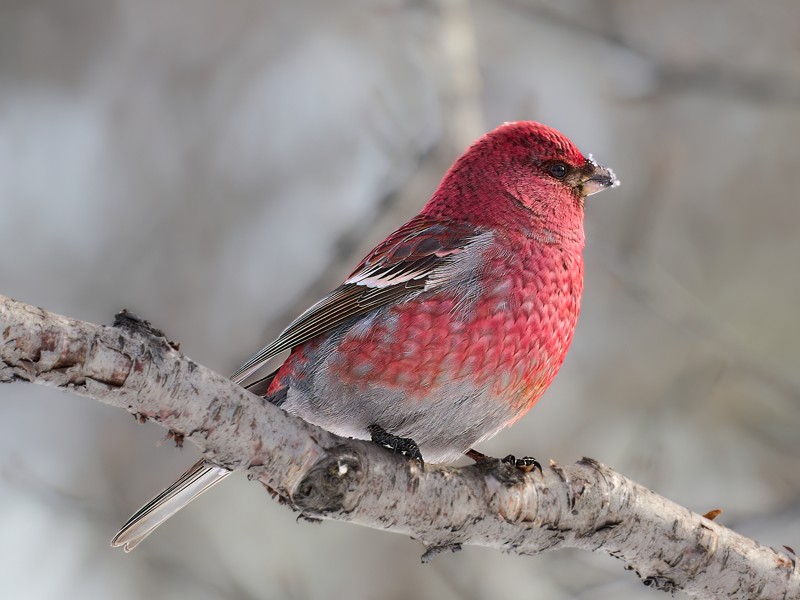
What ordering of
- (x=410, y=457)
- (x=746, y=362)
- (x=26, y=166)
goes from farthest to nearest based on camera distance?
1. (x=26, y=166)
2. (x=746, y=362)
3. (x=410, y=457)

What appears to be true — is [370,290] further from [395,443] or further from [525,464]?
[525,464]

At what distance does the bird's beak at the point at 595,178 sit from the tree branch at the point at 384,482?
1.18m

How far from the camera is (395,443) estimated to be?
10.5 ft

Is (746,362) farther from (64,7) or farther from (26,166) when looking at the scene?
(64,7)

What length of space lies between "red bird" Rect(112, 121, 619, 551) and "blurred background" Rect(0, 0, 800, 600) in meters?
0.84

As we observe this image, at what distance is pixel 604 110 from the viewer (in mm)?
6875

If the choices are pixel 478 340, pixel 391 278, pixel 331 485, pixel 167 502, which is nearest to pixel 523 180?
pixel 391 278

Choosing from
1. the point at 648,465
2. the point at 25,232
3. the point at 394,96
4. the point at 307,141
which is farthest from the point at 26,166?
the point at 648,465

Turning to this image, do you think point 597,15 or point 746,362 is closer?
point 746,362

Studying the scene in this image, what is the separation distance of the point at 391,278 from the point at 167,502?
1174 mm

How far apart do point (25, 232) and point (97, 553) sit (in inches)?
86.1

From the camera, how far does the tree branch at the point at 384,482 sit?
2.18 m

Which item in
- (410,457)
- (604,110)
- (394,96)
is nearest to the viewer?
(410,457)

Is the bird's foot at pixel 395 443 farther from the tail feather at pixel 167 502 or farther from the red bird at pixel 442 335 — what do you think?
the tail feather at pixel 167 502
